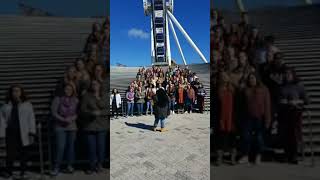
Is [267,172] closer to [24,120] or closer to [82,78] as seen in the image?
[82,78]

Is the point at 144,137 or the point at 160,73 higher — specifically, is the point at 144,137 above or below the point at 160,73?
below

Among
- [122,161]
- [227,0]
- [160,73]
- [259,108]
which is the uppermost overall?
[227,0]

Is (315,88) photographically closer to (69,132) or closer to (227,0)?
(227,0)

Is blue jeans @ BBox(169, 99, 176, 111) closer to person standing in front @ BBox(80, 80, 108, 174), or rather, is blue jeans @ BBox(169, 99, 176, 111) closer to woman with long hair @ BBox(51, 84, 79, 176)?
person standing in front @ BBox(80, 80, 108, 174)

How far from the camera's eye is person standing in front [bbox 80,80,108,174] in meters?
3.76

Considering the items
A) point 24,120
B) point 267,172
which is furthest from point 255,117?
point 24,120

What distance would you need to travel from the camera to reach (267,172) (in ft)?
12.5

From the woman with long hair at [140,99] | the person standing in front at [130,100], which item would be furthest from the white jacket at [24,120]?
the person standing in front at [130,100]

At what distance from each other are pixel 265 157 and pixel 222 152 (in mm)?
424

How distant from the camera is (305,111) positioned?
12.3 feet

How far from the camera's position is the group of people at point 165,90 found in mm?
6188

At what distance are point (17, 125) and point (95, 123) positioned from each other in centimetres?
75

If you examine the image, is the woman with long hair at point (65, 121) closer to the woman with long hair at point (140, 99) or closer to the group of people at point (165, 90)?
the group of people at point (165, 90)

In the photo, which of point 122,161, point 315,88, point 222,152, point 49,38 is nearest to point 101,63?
point 49,38
